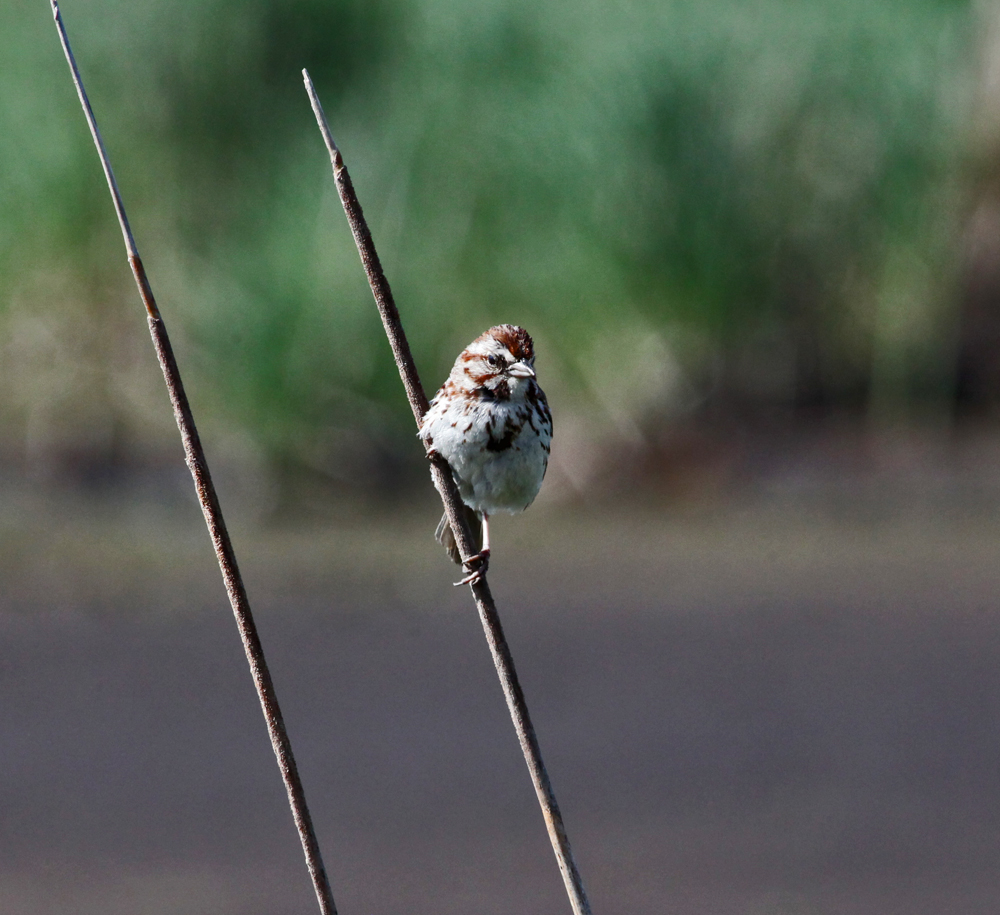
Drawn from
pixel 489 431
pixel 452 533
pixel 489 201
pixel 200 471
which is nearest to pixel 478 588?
pixel 200 471

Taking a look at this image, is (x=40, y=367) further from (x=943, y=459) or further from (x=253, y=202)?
(x=943, y=459)

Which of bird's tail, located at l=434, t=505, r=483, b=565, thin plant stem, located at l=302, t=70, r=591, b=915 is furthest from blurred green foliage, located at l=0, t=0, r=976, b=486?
thin plant stem, located at l=302, t=70, r=591, b=915

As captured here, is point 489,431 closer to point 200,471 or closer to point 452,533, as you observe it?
point 452,533

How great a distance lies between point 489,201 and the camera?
5.21 metres

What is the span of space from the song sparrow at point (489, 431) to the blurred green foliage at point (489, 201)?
11.8 feet

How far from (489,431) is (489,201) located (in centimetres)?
398

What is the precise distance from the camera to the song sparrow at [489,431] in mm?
1279

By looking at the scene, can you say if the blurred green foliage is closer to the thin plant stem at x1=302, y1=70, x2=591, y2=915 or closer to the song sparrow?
the song sparrow

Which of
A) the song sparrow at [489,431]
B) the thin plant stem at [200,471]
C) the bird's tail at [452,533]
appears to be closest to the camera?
the thin plant stem at [200,471]

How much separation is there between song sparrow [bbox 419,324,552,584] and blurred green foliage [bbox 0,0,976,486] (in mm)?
3583

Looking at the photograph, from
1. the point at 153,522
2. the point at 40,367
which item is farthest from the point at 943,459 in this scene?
the point at 40,367

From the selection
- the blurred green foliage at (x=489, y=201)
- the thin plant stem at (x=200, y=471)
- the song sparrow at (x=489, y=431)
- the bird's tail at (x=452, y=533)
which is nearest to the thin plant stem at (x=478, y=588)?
the thin plant stem at (x=200, y=471)

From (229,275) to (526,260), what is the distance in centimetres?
100

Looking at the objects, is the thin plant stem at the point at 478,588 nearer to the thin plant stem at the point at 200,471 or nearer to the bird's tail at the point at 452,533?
the thin plant stem at the point at 200,471
